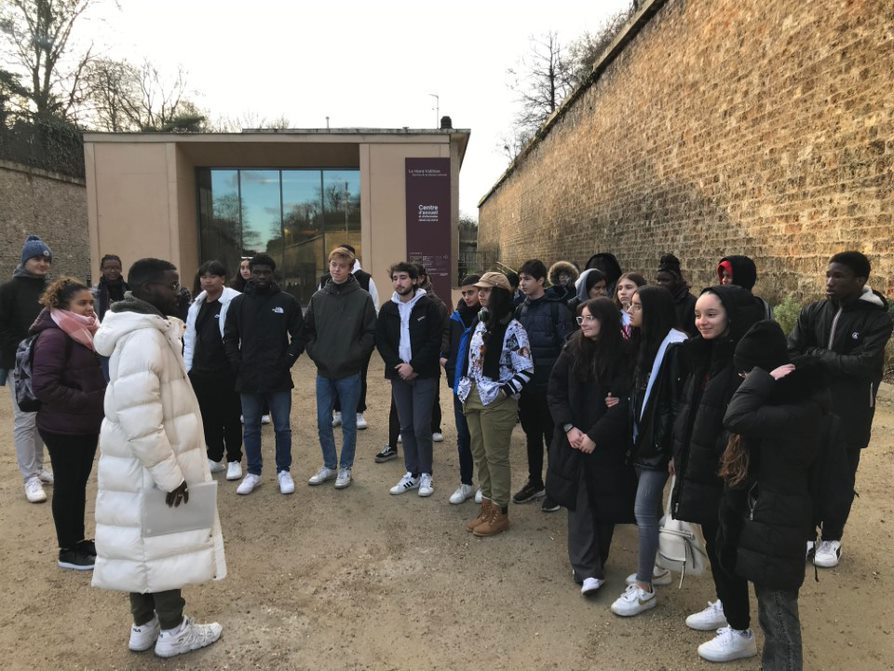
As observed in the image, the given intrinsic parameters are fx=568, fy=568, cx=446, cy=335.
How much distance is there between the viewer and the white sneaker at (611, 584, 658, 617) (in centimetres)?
301

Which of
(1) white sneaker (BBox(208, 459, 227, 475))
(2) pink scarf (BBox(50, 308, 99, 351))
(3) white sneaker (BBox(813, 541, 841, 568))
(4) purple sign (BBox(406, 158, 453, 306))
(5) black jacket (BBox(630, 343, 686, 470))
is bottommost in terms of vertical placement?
(1) white sneaker (BBox(208, 459, 227, 475))

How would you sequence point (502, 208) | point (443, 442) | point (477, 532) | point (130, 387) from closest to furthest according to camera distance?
1. point (130, 387)
2. point (477, 532)
3. point (443, 442)
4. point (502, 208)

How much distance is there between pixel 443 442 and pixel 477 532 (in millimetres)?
2106

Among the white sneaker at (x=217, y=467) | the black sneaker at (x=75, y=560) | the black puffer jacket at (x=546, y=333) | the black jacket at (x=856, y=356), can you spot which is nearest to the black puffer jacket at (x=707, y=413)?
the black jacket at (x=856, y=356)

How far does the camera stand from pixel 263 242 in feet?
42.9

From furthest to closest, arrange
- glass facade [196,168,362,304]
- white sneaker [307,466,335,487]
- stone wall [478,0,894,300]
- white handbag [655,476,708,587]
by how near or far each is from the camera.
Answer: glass facade [196,168,362,304] → stone wall [478,0,894,300] → white sneaker [307,466,335,487] → white handbag [655,476,708,587]

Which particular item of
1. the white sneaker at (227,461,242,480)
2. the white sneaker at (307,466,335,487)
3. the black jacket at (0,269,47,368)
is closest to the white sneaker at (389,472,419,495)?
the white sneaker at (307,466,335,487)

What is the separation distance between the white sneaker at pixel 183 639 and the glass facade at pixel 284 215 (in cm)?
1065

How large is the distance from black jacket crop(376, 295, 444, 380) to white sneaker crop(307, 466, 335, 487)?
3.30 ft

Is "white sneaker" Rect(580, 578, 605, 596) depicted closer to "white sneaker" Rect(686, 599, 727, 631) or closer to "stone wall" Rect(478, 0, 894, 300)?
"white sneaker" Rect(686, 599, 727, 631)

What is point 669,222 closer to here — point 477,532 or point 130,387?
point 477,532

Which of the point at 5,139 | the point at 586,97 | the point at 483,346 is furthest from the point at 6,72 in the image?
the point at 483,346

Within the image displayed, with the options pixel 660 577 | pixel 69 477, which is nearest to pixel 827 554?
pixel 660 577

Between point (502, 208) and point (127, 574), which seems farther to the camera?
point (502, 208)
